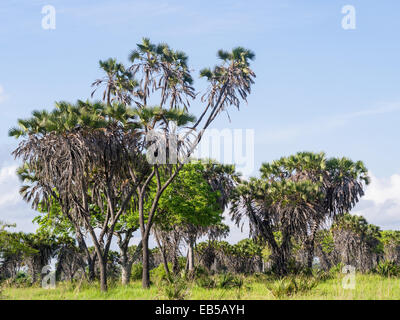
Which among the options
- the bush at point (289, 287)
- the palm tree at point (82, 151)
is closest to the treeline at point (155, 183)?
the palm tree at point (82, 151)

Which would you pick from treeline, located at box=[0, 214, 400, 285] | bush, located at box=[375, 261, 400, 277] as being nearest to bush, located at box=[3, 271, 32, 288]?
treeline, located at box=[0, 214, 400, 285]

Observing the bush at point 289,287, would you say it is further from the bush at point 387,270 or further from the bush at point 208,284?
the bush at point 387,270

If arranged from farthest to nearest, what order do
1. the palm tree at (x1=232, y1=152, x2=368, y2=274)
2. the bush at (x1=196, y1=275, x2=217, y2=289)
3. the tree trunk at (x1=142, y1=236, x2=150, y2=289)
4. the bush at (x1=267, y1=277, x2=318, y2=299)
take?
the palm tree at (x1=232, y1=152, x2=368, y2=274), the tree trunk at (x1=142, y1=236, x2=150, y2=289), the bush at (x1=196, y1=275, x2=217, y2=289), the bush at (x1=267, y1=277, x2=318, y2=299)

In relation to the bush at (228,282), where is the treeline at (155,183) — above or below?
above

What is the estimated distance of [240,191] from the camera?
36875 millimetres

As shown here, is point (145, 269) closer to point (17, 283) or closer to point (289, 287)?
point (289, 287)

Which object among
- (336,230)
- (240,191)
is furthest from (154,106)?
(336,230)

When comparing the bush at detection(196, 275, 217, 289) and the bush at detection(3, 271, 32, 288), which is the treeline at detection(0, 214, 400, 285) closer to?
the bush at detection(3, 271, 32, 288)

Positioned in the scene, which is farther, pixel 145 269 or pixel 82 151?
pixel 145 269

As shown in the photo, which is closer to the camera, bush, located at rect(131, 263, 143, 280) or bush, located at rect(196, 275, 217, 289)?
bush, located at rect(196, 275, 217, 289)

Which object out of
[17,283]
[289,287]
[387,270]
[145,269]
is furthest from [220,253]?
[289,287]

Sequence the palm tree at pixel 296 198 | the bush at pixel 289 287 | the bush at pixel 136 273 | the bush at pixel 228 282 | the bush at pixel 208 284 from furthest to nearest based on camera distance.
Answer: the bush at pixel 136 273
the palm tree at pixel 296 198
the bush at pixel 208 284
the bush at pixel 228 282
the bush at pixel 289 287
